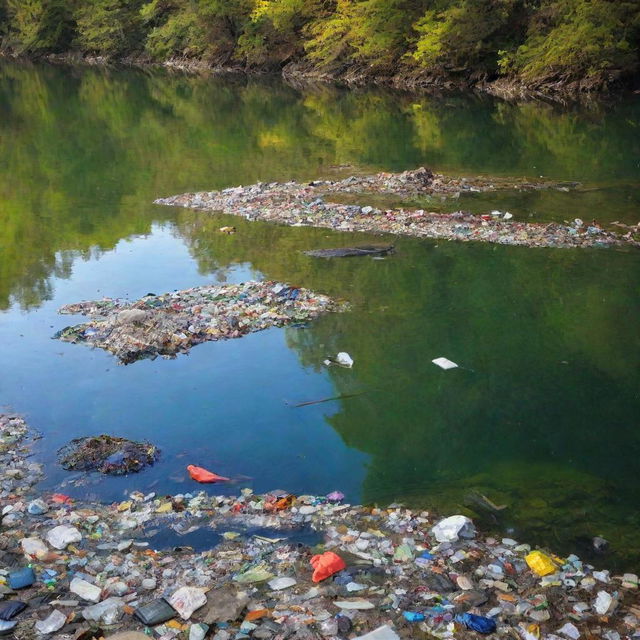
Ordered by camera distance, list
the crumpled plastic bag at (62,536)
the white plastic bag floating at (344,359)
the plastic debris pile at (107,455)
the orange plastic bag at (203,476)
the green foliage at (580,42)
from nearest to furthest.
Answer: the crumpled plastic bag at (62,536), the orange plastic bag at (203,476), the plastic debris pile at (107,455), the white plastic bag floating at (344,359), the green foliage at (580,42)

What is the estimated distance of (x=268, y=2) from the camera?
35250 mm

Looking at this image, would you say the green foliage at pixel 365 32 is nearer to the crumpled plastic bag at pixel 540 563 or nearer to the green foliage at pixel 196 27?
the green foliage at pixel 196 27

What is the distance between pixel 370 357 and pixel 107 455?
111 inches

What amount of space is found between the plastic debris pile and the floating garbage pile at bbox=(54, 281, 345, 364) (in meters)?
1.66

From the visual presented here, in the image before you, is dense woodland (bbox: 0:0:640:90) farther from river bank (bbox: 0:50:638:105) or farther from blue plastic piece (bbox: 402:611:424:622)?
blue plastic piece (bbox: 402:611:424:622)

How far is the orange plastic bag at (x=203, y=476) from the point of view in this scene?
577 centimetres

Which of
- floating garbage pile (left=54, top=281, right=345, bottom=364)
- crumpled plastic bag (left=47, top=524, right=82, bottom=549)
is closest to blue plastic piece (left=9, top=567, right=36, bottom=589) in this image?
crumpled plastic bag (left=47, top=524, right=82, bottom=549)

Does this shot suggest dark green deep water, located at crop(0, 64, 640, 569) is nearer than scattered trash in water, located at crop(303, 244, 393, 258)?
Yes

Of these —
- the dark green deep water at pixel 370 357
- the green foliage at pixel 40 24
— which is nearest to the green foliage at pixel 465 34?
the dark green deep water at pixel 370 357

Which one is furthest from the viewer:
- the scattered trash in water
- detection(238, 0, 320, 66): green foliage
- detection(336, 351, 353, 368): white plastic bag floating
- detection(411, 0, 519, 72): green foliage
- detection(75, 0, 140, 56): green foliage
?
detection(75, 0, 140, 56): green foliage

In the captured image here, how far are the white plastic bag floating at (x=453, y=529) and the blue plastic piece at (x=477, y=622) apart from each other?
32.5 inches

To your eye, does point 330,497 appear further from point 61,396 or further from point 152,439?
point 61,396

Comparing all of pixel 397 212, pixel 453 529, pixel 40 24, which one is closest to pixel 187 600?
pixel 453 529

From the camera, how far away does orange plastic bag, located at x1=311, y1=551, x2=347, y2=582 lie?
4.50 meters
